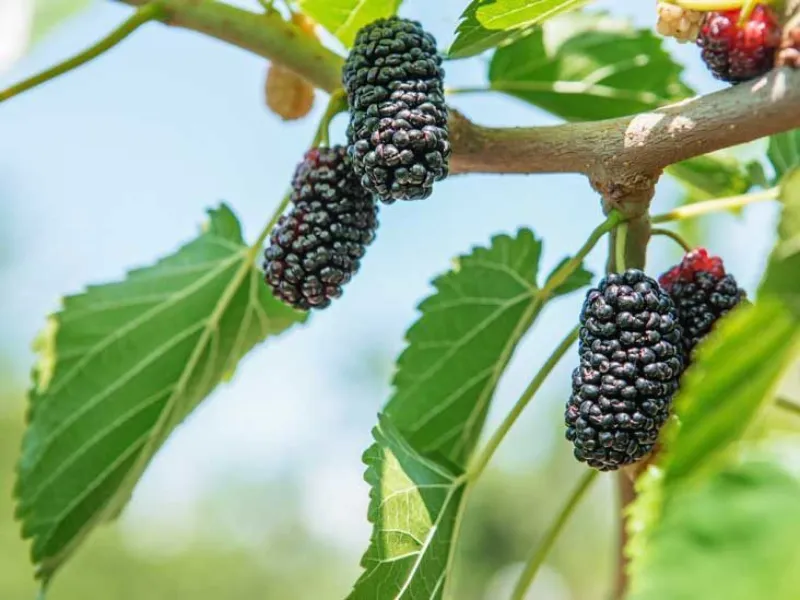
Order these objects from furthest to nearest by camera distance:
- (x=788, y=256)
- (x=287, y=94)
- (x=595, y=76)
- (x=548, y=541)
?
(x=595, y=76) < (x=287, y=94) < (x=548, y=541) < (x=788, y=256)

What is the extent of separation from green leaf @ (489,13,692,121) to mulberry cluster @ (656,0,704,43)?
506 mm

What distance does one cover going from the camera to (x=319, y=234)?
0.98 m

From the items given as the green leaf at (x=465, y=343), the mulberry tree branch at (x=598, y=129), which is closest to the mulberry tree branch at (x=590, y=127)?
the mulberry tree branch at (x=598, y=129)

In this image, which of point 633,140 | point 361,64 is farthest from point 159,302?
point 633,140

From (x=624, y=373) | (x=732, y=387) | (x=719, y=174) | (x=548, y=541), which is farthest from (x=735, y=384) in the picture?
(x=719, y=174)

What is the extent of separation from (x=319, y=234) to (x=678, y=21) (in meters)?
0.36

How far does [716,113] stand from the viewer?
804 millimetres

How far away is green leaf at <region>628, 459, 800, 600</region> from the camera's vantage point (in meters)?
0.44

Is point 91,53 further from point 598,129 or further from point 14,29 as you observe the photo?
point 598,129

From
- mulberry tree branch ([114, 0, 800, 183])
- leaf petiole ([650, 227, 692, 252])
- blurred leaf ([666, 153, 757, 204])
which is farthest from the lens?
blurred leaf ([666, 153, 757, 204])

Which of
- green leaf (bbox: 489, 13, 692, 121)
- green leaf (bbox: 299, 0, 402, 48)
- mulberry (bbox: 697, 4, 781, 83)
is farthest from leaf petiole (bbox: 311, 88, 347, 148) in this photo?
green leaf (bbox: 489, 13, 692, 121)

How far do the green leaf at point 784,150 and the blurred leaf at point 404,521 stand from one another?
1.89ft

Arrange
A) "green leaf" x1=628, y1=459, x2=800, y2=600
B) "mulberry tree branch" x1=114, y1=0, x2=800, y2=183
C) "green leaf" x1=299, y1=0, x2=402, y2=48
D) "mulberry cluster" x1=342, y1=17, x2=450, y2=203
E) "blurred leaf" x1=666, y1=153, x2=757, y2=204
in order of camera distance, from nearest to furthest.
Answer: "green leaf" x1=628, y1=459, x2=800, y2=600, "mulberry tree branch" x1=114, y1=0, x2=800, y2=183, "mulberry cluster" x1=342, y1=17, x2=450, y2=203, "green leaf" x1=299, y1=0, x2=402, y2=48, "blurred leaf" x1=666, y1=153, x2=757, y2=204

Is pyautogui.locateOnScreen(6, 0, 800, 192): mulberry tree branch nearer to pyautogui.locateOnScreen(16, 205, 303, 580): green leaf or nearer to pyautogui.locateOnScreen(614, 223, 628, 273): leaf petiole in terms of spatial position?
pyautogui.locateOnScreen(614, 223, 628, 273): leaf petiole
